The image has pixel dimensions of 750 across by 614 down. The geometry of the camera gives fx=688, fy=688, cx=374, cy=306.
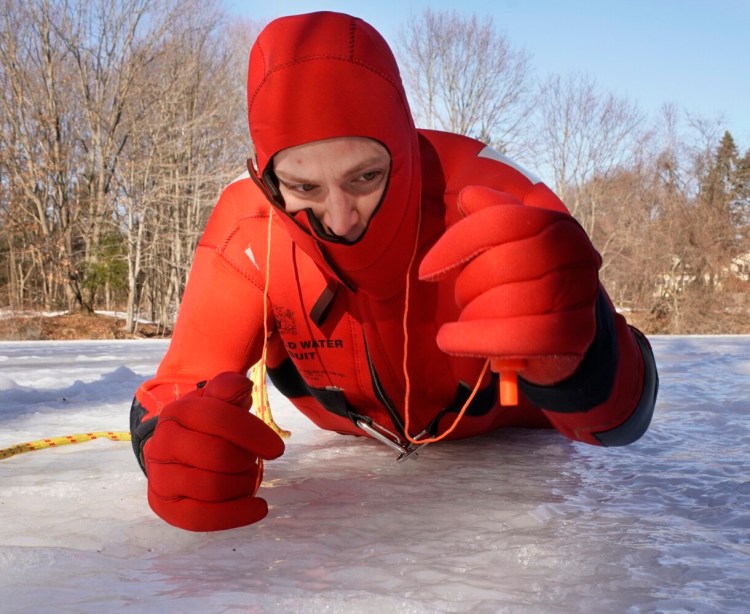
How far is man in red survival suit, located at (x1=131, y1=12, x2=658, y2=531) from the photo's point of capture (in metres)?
0.88

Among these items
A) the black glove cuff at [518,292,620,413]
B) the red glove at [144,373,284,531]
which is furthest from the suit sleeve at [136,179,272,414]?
the black glove cuff at [518,292,620,413]

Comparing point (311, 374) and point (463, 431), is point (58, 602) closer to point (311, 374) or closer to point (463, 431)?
point (311, 374)

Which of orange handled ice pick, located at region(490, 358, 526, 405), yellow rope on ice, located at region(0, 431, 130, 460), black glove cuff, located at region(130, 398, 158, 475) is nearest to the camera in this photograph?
orange handled ice pick, located at region(490, 358, 526, 405)

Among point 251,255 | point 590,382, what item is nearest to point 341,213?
point 251,255

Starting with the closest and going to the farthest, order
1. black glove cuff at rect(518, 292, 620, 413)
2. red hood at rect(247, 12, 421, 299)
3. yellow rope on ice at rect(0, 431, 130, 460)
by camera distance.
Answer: black glove cuff at rect(518, 292, 620, 413) < red hood at rect(247, 12, 421, 299) < yellow rope on ice at rect(0, 431, 130, 460)

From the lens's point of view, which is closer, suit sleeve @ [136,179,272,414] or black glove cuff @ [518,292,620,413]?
black glove cuff @ [518,292,620,413]

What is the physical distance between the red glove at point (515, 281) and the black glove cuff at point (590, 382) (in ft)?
0.66

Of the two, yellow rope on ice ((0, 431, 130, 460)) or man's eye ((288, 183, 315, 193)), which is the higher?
man's eye ((288, 183, 315, 193))

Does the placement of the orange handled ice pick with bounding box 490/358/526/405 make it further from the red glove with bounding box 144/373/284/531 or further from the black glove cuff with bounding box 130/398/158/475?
the black glove cuff with bounding box 130/398/158/475

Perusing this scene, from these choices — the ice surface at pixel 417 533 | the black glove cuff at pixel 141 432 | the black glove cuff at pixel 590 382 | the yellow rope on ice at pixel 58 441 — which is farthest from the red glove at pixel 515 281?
the yellow rope on ice at pixel 58 441

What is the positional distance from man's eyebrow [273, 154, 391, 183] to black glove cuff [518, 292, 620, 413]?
47cm

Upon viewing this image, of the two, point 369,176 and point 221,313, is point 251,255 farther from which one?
point 369,176

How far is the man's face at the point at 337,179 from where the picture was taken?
1.27 m

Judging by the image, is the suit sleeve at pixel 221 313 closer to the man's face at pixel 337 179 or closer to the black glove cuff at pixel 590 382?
the man's face at pixel 337 179
